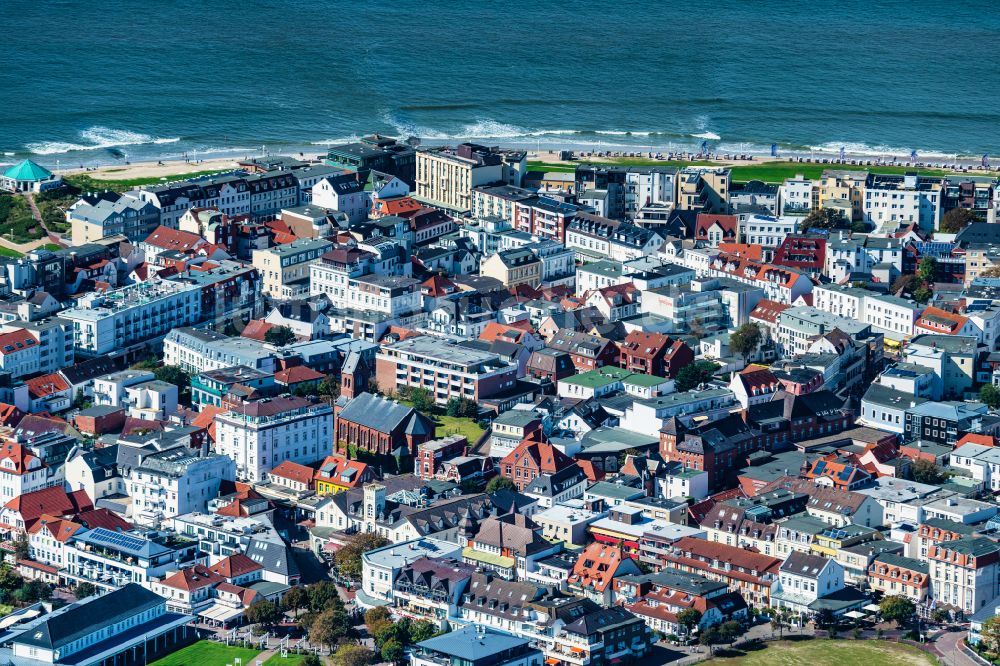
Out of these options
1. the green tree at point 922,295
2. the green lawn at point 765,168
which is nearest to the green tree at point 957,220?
the green tree at point 922,295

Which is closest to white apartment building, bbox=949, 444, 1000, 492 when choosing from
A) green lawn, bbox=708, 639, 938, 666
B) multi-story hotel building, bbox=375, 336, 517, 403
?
green lawn, bbox=708, 639, 938, 666

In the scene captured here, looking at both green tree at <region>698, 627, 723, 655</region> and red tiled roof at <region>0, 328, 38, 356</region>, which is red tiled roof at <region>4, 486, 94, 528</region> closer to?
red tiled roof at <region>0, 328, 38, 356</region>

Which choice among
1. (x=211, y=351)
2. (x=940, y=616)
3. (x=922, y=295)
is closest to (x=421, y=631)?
(x=940, y=616)

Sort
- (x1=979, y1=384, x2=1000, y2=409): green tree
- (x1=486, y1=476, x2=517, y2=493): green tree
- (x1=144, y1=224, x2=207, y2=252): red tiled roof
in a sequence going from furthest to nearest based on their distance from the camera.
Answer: (x1=144, y1=224, x2=207, y2=252): red tiled roof, (x1=979, y1=384, x2=1000, y2=409): green tree, (x1=486, y1=476, x2=517, y2=493): green tree

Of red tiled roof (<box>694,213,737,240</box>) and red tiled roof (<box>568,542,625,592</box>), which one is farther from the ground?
red tiled roof (<box>694,213,737,240</box>)

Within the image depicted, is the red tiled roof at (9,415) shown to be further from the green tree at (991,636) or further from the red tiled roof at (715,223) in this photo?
the green tree at (991,636)

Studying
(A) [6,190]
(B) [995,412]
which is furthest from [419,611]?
(A) [6,190]

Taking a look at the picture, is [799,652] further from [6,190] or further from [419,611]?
[6,190]
